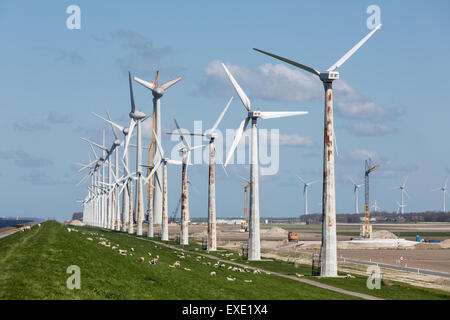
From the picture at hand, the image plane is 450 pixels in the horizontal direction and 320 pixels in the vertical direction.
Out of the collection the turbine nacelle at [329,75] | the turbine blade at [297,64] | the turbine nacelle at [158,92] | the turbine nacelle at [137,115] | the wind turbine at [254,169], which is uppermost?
the turbine nacelle at [158,92]

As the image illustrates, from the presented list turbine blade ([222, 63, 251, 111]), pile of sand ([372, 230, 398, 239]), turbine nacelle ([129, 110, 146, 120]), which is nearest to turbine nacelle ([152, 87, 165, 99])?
turbine nacelle ([129, 110, 146, 120])

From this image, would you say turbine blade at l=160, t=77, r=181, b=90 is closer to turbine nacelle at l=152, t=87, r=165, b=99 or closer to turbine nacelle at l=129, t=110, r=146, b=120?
turbine nacelle at l=152, t=87, r=165, b=99

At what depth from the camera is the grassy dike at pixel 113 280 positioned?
102ft

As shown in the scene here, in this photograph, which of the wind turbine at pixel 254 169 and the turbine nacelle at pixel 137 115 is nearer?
the wind turbine at pixel 254 169

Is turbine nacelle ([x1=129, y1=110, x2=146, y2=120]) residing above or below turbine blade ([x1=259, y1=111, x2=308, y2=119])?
above

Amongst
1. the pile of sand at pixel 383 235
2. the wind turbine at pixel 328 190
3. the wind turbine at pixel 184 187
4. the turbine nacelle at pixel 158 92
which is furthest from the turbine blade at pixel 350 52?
the pile of sand at pixel 383 235

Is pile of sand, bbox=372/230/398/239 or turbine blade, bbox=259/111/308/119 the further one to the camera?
pile of sand, bbox=372/230/398/239

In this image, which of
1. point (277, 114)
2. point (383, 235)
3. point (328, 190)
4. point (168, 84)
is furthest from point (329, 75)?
point (383, 235)

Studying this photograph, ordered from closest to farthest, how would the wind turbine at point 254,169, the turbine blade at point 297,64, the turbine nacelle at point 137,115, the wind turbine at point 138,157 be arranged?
the turbine blade at point 297,64
the wind turbine at point 254,169
the wind turbine at point 138,157
the turbine nacelle at point 137,115

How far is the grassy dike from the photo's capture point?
31.0 meters

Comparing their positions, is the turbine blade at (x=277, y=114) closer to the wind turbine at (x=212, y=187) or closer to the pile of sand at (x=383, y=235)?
the wind turbine at (x=212, y=187)

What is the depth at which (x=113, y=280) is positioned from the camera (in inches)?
1426

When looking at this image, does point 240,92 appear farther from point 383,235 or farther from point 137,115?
point 383,235

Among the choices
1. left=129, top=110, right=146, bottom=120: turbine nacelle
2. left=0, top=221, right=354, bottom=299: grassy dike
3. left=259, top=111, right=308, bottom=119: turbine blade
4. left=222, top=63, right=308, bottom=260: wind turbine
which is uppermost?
left=129, top=110, right=146, bottom=120: turbine nacelle
